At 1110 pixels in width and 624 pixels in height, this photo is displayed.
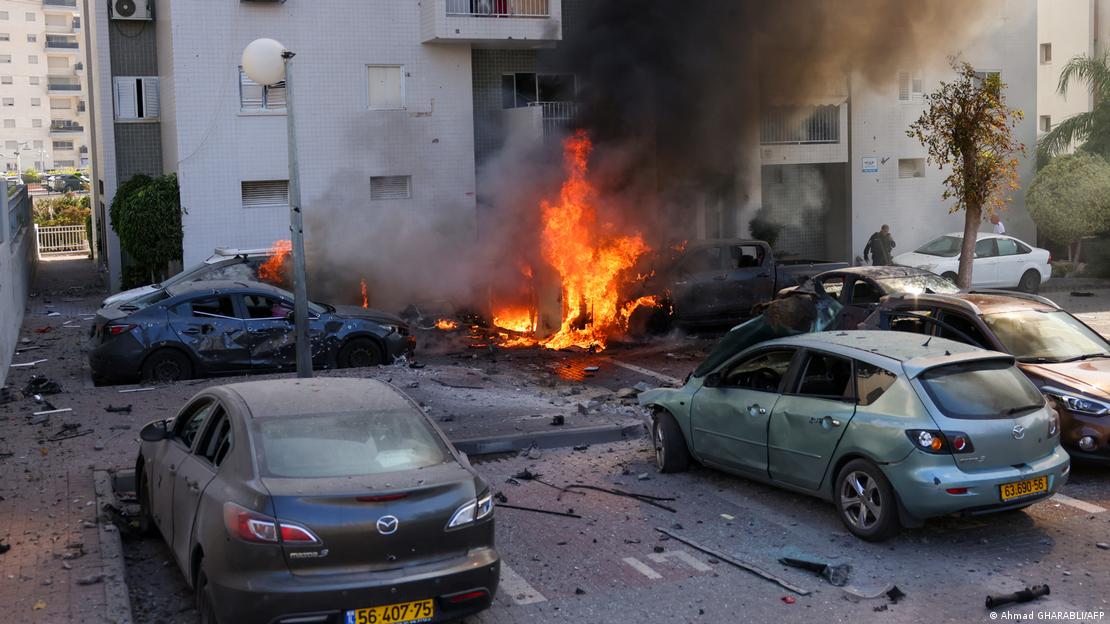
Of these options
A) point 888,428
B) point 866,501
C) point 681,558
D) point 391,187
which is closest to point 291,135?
point 681,558

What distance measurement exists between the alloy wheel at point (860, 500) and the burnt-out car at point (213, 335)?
27.7 ft

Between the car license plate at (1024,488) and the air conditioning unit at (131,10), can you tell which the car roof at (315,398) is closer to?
the car license plate at (1024,488)

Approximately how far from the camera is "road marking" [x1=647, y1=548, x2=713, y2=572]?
272 inches

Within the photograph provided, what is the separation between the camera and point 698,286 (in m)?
17.6

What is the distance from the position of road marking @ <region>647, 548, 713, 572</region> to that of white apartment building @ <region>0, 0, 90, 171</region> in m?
82.0

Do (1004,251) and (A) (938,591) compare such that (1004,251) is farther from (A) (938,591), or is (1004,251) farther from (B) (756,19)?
(A) (938,591)

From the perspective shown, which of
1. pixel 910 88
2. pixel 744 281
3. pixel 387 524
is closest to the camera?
pixel 387 524

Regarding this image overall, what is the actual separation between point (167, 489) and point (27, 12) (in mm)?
86387

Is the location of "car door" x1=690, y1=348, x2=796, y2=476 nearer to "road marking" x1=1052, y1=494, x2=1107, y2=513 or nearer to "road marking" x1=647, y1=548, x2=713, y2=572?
"road marking" x1=647, y1=548, x2=713, y2=572

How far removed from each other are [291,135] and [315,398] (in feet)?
10.9

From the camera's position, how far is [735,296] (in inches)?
704

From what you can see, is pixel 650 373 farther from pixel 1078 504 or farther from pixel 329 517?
pixel 329 517

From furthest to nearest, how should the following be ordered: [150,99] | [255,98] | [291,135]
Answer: [150,99], [255,98], [291,135]

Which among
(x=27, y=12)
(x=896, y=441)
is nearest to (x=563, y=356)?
(x=896, y=441)
